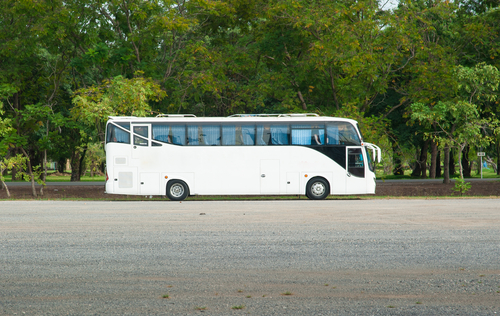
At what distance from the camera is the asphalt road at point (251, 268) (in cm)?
527

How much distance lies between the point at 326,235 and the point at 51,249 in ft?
16.0

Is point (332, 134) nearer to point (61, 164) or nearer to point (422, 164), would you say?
point (422, 164)

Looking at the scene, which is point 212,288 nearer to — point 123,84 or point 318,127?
point 318,127

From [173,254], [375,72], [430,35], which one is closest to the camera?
[173,254]

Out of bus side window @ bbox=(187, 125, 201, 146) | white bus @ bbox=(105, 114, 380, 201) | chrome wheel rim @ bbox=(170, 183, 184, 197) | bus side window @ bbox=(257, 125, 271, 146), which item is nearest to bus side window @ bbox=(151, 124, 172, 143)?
white bus @ bbox=(105, 114, 380, 201)

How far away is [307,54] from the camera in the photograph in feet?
86.7

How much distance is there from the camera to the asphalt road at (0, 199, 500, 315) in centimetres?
527

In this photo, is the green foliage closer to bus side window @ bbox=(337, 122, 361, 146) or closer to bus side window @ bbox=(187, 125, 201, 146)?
bus side window @ bbox=(187, 125, 201, 146)

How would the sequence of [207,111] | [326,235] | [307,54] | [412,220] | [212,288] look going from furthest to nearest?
[207,111], [307,54], [412,220], [326,235], [212,288]

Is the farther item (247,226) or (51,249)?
(247,226)

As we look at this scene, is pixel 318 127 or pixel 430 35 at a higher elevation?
pixel 430 35

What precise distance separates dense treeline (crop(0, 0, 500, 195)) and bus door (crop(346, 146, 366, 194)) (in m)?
2.93

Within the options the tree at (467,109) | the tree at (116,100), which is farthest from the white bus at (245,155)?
the tree at (467,109)

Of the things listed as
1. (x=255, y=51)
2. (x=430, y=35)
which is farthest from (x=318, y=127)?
(x=430, y=35)
